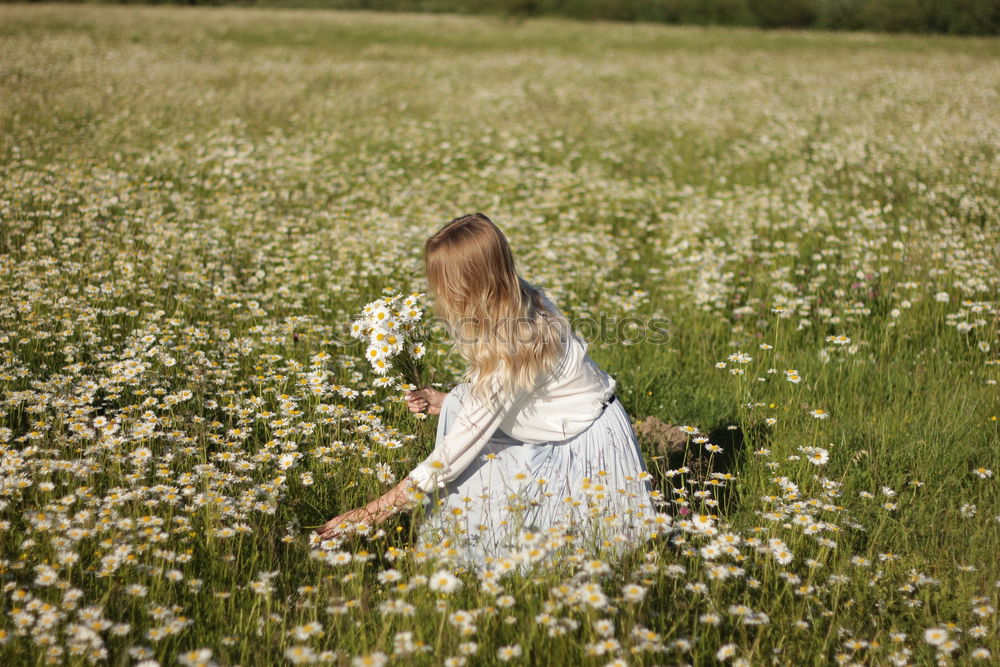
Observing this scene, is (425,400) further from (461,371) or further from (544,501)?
(461,371)

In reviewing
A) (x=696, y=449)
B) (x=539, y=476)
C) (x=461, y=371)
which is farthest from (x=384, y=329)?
(x=696, y=449)

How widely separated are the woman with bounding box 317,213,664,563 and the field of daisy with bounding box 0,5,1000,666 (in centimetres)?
19

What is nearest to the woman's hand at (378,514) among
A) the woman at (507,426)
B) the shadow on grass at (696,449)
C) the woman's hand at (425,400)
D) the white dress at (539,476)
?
the woman at (507,426)

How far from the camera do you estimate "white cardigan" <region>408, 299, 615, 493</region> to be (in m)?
3.05

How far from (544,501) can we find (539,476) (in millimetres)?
195

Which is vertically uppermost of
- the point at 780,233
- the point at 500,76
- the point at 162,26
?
the point at 162,26

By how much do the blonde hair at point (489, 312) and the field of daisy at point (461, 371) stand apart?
721mm

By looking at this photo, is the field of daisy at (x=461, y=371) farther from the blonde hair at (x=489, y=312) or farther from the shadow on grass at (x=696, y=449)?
the blonde hair at (x=489, y=312)

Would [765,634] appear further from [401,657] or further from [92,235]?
[92,235]

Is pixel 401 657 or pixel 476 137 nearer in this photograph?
pixel 401 657

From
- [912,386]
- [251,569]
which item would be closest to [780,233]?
[912,386]

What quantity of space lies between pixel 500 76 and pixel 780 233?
1241 cm

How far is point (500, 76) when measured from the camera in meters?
18.5

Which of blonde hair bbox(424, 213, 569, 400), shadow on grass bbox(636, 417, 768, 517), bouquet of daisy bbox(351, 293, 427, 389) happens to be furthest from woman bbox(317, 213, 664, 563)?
shadow on grass bbox(636, 417, 768, 517)
